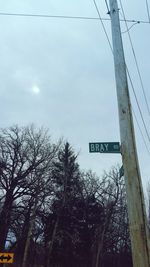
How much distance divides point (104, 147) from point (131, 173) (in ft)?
4.21

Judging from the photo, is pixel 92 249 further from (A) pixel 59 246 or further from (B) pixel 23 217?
(B) pixel 23 217

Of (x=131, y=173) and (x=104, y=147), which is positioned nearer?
(x=131, y=173)

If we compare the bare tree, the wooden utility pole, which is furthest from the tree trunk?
the wooden utility pole

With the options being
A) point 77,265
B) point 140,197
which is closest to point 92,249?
point 77,265

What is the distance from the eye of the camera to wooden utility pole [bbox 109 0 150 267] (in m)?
4.05

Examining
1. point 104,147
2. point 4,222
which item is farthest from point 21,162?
point 104,147

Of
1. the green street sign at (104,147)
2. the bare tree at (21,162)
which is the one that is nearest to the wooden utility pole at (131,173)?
the green street sign at (104,147)

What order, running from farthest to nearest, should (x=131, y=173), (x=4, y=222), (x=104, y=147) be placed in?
(x=4, y=222) < (x=104, y=147) < (x=131, y=173)

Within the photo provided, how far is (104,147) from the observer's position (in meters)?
5.73

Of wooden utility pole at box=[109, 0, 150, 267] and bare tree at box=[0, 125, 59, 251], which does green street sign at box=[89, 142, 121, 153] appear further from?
bare tree at box=[0, 125, 59, 251]

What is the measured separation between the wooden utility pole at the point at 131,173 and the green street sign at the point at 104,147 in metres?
0.71

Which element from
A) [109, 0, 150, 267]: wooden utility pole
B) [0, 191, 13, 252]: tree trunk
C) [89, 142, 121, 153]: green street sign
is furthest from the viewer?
[0, 191, 13, 252]: tree trunk

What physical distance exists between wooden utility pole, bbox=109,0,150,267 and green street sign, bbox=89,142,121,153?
71 centimetres

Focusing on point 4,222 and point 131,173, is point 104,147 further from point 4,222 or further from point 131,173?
point 4,222
